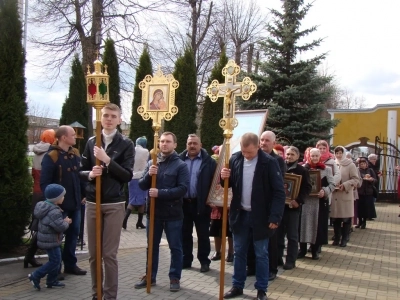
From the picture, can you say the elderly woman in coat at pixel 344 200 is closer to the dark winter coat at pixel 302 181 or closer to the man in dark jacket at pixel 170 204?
→ the dark winter coat at pixel 302 181

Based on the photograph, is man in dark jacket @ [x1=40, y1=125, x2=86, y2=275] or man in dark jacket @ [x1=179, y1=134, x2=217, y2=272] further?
man in dark jacket @ [x1=179, y1=134, x2=217, y2=272]

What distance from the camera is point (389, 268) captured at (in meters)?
8.08

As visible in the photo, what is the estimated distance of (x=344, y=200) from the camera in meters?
9.82

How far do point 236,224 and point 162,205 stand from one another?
1.01 metres

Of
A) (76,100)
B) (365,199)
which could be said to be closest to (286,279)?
(365,199)

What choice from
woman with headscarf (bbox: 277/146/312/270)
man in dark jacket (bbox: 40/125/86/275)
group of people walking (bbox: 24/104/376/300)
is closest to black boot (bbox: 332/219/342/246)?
group of people walking (bbox: 24/104/376/300)

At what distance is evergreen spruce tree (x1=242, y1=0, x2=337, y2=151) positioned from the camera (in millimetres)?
14820

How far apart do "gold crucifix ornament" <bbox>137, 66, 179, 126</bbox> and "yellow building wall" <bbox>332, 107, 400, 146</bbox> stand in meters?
17.3

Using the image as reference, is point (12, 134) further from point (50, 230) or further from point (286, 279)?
point (286, 279)

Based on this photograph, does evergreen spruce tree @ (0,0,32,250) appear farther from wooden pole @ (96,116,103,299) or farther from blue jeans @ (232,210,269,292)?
blue jeans @ (232,210,269,292)

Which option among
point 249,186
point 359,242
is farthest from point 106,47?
point 249,186

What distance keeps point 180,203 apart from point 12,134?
3270 mm

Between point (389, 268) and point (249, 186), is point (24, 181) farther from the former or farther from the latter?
point (389, 268)

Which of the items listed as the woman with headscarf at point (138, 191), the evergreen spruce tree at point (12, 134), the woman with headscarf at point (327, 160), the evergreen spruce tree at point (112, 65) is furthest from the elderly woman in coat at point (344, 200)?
the evergreen spruce tree at point (112, 65)
